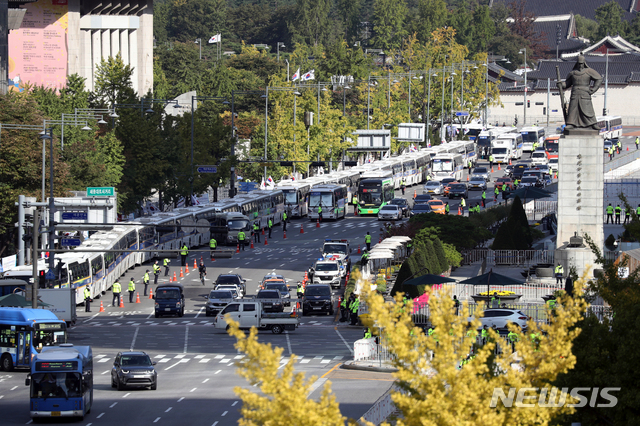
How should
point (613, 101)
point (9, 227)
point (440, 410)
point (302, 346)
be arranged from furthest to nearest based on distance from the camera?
point (613, 101)
point (9, 227)
point (302, 346)
point (440, 410)

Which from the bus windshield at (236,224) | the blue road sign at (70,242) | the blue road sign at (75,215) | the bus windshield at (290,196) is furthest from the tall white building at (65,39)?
the blue road sign at (75,215)

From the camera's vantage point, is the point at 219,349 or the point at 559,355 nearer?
the point at 559,355

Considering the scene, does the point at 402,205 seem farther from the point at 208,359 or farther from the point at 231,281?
→ the point at 208,359

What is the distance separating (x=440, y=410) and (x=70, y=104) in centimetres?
7887

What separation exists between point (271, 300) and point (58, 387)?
72.8 feet

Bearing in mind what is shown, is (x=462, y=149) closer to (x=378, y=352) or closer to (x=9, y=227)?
(x=9, y=227)

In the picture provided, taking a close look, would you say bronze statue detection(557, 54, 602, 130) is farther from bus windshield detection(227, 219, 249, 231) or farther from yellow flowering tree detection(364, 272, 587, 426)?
yellow flowering tree detection(364, 272, 587, 426)

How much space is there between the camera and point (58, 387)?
30.2 metres

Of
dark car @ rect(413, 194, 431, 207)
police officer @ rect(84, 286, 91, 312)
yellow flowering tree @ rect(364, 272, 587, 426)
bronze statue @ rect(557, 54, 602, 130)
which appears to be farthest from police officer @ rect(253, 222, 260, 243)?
yellow flowering tree @ rect(364, 272, 587, 426)

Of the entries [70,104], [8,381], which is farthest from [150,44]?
[8,381]

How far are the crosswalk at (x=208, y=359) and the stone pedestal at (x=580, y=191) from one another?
1750cm

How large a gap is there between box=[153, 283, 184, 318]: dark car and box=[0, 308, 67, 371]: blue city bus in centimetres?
1300

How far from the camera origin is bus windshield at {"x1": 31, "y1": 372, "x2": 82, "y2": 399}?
30.1 m

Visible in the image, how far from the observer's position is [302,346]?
1674 inches
